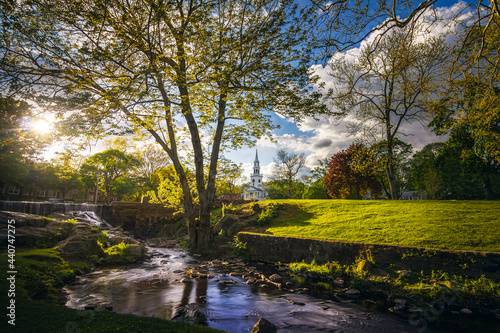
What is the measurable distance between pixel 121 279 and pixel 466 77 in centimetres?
1163

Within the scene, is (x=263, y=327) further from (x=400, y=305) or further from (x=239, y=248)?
(x=239, y=248)

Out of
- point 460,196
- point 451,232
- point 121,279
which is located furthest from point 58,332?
point 460,196

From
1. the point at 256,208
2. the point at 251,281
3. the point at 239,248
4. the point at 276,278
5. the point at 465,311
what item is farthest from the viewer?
the point at 256,208

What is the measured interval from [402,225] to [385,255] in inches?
126

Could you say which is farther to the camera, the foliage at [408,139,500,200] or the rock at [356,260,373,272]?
the foliage at [408,139,500,200]

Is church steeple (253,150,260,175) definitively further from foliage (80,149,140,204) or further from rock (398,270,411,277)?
rock (398,270,411,277)

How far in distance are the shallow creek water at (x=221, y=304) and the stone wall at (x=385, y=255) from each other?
8.17 feet

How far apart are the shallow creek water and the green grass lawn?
Result: 412 cm

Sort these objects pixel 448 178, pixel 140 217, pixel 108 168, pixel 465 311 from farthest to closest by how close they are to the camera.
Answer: pixel 108 168 < pixel 448 178 < pixel 140 217 < pixel 465 311

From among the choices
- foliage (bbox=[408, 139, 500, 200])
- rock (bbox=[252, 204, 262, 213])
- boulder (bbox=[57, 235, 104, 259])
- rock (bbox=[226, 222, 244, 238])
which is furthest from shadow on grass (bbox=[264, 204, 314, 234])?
foliage (bbox=[408, 139, 500, 200])

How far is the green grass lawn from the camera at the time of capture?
760cm

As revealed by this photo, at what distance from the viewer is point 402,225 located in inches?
383

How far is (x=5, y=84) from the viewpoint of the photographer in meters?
6.43

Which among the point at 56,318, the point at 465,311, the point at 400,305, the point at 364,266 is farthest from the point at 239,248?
the point at 56,318
